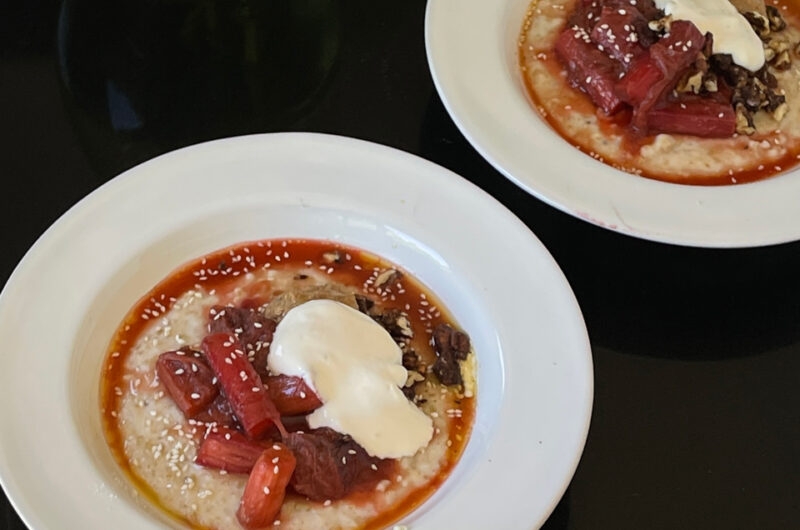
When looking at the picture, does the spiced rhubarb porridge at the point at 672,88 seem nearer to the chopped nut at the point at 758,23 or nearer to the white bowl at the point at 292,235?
the chopped nut at the point at 758,23

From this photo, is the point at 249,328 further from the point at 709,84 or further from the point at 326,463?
the point at 709,84

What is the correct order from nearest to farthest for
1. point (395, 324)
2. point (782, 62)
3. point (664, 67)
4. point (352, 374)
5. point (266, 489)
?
1. point (266, 489)
2. point (352, 374)
3. point (395, 324)
4. point (664, 67)
5. point (782, 62)

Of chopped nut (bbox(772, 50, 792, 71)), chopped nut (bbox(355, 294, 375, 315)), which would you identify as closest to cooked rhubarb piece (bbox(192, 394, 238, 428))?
chopped nut (bbox(355, 294, 375, 315))

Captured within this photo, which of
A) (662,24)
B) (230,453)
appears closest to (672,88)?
(662,24)

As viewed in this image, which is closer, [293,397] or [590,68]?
[293,397]

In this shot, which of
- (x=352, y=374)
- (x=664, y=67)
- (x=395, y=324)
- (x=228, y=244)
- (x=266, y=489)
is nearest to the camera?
(x=266, y=489)

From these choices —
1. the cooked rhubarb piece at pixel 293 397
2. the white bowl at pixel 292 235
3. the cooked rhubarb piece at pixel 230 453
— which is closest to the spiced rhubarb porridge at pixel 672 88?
the white bowl at pixel 292 235

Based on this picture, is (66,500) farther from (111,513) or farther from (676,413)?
(676,413)

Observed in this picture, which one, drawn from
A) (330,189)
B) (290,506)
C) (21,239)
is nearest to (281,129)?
(330,189)
